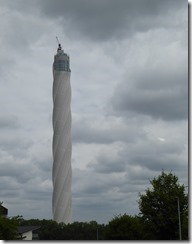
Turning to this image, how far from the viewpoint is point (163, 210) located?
43.0 metres

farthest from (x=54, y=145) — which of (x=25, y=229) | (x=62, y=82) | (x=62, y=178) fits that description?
(x=25, y=229)

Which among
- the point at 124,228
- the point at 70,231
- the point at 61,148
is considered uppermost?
the point at 61,148

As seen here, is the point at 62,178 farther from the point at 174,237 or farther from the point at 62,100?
the point at 174,237

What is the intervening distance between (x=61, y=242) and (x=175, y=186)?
38305mm

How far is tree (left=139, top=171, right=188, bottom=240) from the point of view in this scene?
42.1 m

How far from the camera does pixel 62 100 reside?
129 metres

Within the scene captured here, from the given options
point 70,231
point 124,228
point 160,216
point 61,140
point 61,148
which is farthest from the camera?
point 61,140

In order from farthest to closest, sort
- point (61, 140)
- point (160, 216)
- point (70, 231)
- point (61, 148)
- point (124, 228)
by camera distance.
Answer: point (61, 140), point (61, 148), point (70, 231), point (124, 228), point (160, 216)

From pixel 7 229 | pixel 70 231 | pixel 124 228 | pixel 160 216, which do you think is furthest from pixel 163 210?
pixel 70 231

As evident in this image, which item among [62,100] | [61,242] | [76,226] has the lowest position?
[76,226]

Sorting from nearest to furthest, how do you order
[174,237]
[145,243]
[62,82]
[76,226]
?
[145,243]
[174,237]
[76,226]
[62,82]

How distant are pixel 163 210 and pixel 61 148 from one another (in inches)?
3282

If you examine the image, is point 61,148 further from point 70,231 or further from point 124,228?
point 124,228

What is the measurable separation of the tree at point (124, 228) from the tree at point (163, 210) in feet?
11.6
